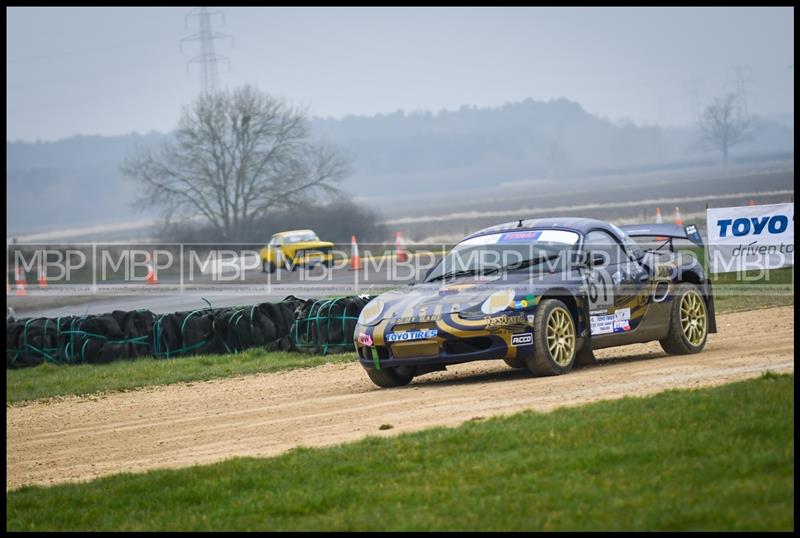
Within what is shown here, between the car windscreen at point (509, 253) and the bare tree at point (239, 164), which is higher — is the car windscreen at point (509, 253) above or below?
below

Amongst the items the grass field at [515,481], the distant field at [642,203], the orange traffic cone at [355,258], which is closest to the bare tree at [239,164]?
the distant field at [642,203]

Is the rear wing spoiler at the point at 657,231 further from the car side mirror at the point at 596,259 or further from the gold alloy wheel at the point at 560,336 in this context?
the gold alloy wheel at the point at 560,336

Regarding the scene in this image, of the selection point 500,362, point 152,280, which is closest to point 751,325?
point 500,362

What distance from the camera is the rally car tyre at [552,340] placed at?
11.9m

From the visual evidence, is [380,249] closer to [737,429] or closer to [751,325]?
[751,325]

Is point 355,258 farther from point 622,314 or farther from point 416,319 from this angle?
point 416,319

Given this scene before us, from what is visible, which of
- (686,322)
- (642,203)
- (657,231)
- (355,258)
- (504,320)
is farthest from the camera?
(642,203)

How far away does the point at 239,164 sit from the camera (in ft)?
203

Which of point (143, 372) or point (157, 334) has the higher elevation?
point (157, 334)

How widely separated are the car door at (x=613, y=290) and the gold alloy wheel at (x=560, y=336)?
0.34 m

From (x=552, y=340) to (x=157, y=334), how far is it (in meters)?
8.18

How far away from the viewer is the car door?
12648 millimetres

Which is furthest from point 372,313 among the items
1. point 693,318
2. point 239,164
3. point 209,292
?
point 239,164

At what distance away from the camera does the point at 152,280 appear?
40.8 m
